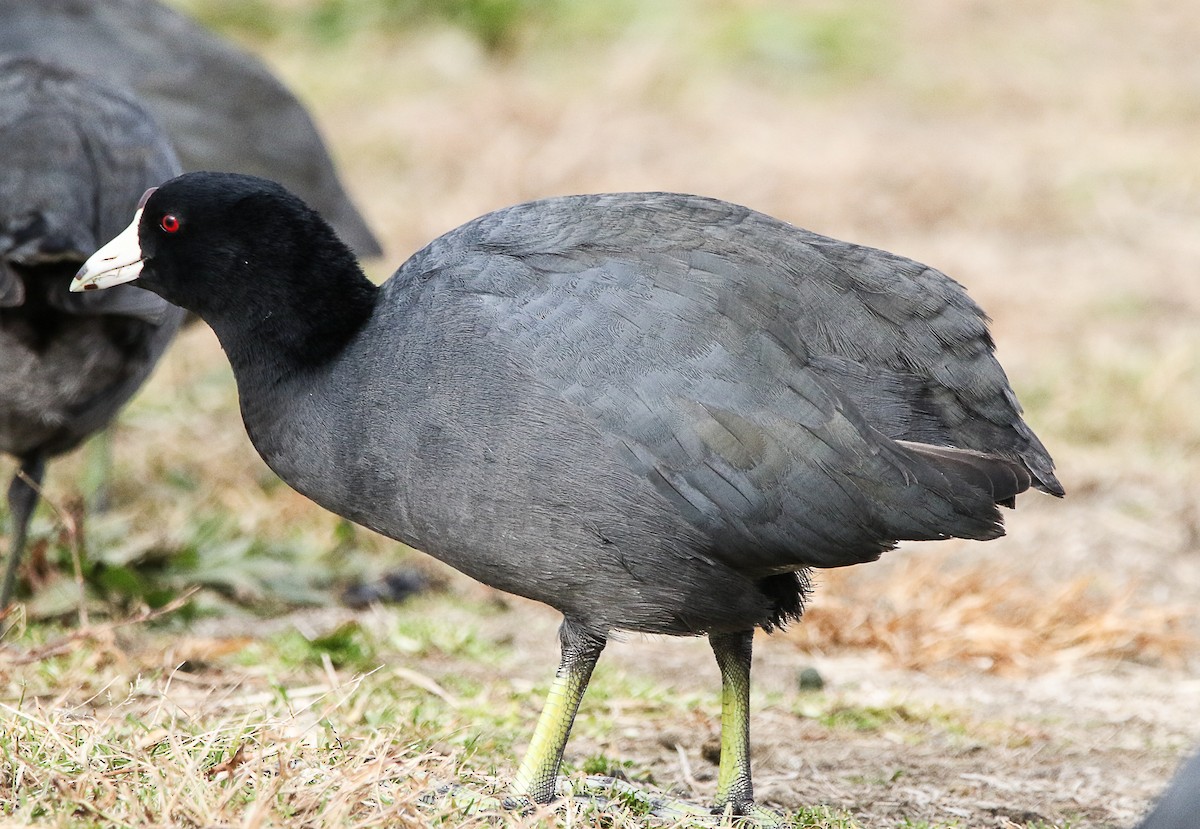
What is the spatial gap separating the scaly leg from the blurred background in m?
0.11

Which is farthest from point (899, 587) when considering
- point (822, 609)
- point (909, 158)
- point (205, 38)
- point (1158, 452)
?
point (909, 158)

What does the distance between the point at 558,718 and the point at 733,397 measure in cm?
72

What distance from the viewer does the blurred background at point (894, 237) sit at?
4520 millimetres

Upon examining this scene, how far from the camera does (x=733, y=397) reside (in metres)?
2.76

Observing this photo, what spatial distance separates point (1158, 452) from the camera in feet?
20.5

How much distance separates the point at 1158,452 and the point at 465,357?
424cm

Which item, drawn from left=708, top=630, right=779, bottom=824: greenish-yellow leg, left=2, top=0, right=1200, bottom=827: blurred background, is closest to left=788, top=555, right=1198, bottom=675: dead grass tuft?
left=2, top=0, right=1200, bottom=827: blurred background

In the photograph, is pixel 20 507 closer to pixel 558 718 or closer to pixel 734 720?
pixel 558 718

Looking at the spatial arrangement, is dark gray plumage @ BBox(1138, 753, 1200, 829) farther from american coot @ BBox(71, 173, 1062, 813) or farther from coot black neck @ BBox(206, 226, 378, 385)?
coot black neck @ BBox(206, 226, 378, 385)

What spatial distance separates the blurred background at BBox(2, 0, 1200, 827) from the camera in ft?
14.8

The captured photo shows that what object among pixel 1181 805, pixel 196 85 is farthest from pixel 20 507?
pixel 1181 805

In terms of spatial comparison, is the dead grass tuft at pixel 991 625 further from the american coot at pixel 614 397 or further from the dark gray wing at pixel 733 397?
the dark gray wing at pixel 733 397

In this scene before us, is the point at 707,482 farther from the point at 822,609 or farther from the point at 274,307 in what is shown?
the point at 822,609

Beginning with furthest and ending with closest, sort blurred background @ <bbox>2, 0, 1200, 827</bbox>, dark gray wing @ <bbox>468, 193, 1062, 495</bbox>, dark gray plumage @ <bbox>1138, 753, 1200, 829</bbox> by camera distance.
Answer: blurred background @ <bbox>2, 0, 1200, 827</bbox>
dark gray wing @ <bbox>468, 193, 1062, 495</bbox>
dark gray plumage @ <bbox>1138, 753, 1200, 829</bbox>
